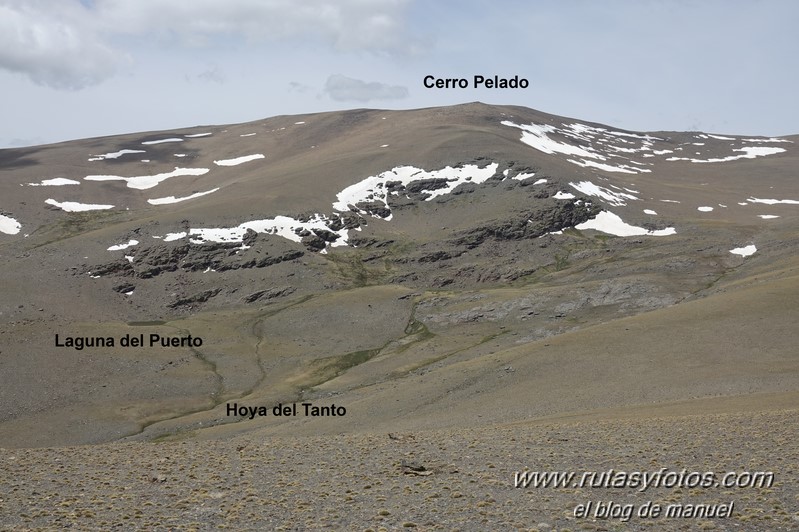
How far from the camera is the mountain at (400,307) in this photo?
5809 centimetres

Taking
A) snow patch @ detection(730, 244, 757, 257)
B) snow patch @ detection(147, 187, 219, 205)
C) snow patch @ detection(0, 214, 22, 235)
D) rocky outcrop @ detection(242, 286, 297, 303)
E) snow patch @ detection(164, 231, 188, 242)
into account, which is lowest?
rocky outcrop @ detection(242, 286, 297, 303)

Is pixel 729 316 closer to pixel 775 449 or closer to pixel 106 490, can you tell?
pixel 775 449

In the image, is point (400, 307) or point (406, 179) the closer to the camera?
point (400, 307)

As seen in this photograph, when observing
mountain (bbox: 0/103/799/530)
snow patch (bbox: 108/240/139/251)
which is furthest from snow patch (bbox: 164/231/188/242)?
snow patch (bbox: 108/240/139/251)

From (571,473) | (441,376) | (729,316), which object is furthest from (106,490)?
(729,316)

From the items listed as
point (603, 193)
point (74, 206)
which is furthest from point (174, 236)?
point (603, 193)

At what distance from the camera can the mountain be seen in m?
58.1

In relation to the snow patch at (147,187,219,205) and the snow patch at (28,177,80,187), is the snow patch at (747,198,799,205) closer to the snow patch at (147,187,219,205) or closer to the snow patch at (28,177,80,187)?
the snow patch at (147,187,219,205)

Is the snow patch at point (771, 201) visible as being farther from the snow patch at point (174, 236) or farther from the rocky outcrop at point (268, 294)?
the snow patch at point (174, 236)

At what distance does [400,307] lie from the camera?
120 metres

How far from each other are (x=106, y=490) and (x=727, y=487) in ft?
74.6

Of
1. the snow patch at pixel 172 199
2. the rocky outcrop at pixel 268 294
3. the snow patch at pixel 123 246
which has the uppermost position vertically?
the snow patch at pixel 172 199

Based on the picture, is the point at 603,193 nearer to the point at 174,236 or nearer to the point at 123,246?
the point at 174,236

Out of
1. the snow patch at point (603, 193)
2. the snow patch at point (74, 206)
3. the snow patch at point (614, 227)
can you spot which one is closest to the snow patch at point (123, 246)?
the snow patch at point (74, 206)
